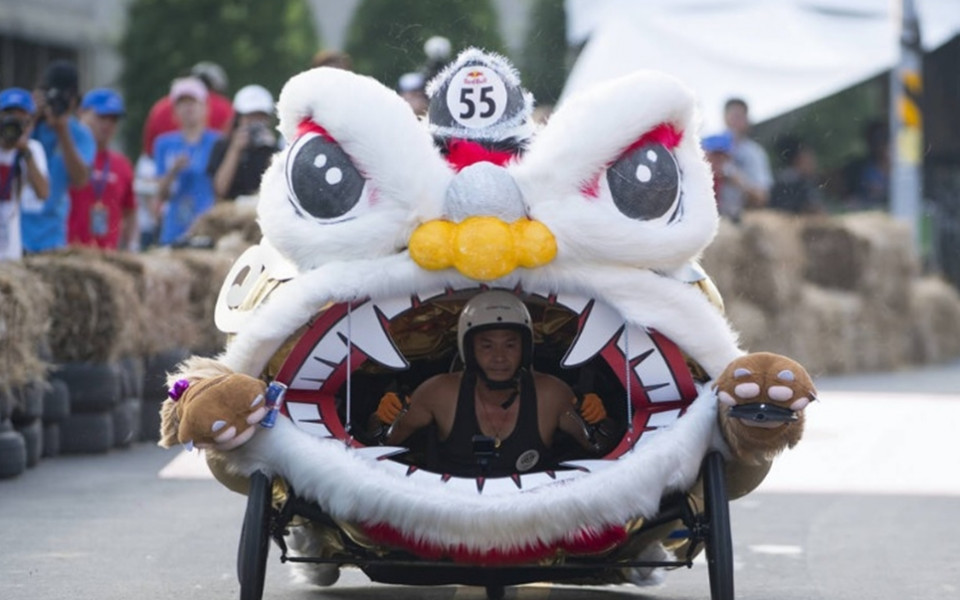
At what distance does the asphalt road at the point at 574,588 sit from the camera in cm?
816

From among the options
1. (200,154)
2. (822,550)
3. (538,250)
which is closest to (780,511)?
(822,550)

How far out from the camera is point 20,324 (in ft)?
37.1

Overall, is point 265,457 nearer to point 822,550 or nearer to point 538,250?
point 538,250

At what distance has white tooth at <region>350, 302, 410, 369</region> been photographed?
7023mm

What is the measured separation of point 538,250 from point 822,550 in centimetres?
302

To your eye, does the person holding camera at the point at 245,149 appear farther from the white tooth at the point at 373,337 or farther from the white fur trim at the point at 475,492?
the white fur trim at the point at 475,492

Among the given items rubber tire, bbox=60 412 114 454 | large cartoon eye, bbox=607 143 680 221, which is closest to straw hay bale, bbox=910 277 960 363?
rubber tire, bbox=60 412 114 454

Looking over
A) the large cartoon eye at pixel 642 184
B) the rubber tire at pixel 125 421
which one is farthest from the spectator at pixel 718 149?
the large cartoon eye at pixel 642 184

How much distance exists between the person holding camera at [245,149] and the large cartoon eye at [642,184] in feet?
26.8

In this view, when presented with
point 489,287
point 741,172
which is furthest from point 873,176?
point 489,287

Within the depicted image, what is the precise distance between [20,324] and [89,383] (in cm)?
130

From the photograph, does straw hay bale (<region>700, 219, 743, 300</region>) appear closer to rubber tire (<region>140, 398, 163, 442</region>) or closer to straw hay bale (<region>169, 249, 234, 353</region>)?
straw hay bale (<region>169, 249, 234, 353</region>)

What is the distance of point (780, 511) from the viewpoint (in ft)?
34.8

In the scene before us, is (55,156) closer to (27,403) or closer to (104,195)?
(104,195)
